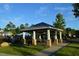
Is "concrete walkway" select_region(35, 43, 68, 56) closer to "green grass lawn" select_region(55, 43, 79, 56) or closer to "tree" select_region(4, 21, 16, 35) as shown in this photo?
"green grass lawn" select_region(55, 43, 79, 56)

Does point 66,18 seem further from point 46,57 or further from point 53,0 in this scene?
point 46,57

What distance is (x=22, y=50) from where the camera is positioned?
15.9 metres

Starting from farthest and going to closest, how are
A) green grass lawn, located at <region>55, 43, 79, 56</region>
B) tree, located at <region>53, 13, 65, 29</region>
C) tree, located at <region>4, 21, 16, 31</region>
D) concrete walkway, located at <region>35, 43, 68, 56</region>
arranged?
tree, located at <region>4, 21, 16, 31</region> < tree, located at <region>53, 13, 65, 29</region> < concrete walkway, located at <region>35, 43, 68, 56</region> < green grass lawn, located at <region>55, 43, 79, 56</region>

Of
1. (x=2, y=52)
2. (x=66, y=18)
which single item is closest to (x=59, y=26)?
(x=66, y=18)

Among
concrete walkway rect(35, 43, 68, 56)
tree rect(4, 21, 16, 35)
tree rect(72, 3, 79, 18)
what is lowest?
concrete walkway rect(35, 43, 68, 56)

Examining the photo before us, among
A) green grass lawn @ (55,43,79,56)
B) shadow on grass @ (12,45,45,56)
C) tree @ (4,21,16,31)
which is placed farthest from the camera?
tree @ (4,21,16,31)

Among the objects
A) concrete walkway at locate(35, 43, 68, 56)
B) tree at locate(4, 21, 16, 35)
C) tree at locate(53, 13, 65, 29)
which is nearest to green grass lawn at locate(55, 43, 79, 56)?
concrete walkway at locate(35, 43, 68, 56)

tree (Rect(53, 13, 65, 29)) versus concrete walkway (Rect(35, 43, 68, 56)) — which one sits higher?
tree (Rect(53, 13, 65, 29))

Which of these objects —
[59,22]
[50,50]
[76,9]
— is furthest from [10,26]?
[76,9]

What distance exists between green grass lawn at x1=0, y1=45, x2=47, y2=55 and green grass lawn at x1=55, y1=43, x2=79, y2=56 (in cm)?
113

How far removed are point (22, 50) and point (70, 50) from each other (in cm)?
242

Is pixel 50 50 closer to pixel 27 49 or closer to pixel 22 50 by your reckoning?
pixel 27 49

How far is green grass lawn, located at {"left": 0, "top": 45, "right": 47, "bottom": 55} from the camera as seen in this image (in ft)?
50.5

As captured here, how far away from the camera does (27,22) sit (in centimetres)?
→ 1617
